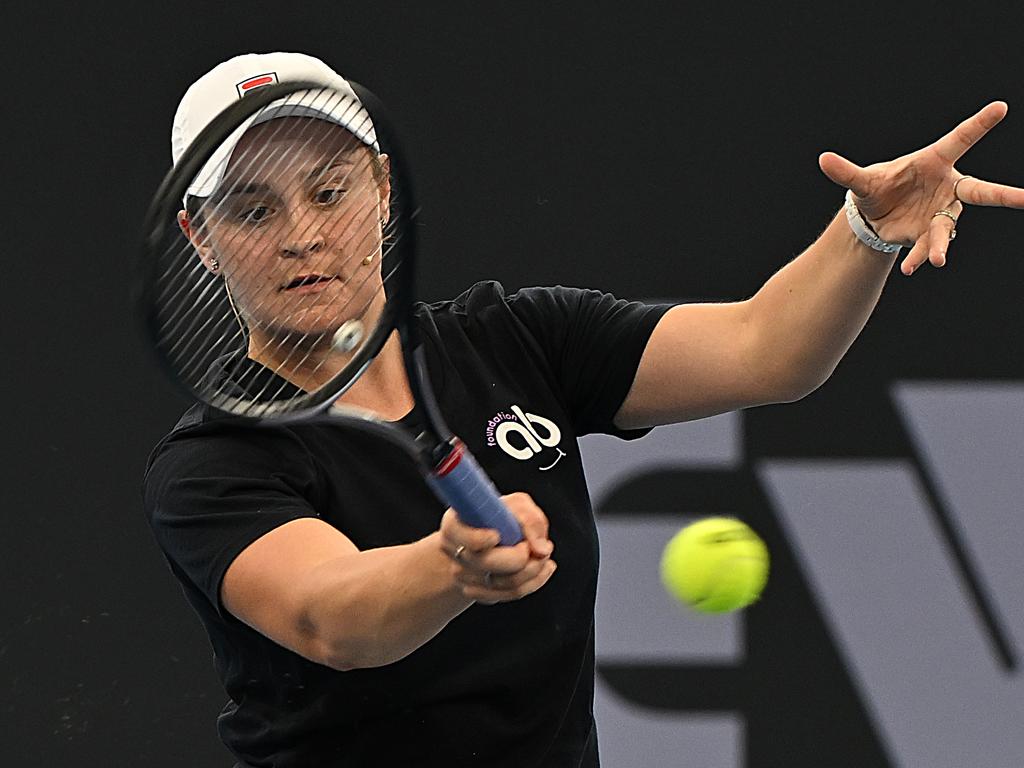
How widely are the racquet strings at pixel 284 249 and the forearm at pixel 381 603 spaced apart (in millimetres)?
198

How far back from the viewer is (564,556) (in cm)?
195

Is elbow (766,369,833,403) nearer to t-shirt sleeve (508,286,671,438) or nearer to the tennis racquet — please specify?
t-shirt sleeve (508,286,671,438)

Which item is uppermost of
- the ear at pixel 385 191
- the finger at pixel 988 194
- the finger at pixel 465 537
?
the ear at pixel 385 191

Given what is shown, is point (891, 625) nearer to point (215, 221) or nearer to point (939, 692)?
point (939, 692)

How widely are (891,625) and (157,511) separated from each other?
6.10 ft

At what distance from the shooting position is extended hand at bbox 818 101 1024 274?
1759mm

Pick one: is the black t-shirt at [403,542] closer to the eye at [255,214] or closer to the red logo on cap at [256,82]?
the eye at [255,214]

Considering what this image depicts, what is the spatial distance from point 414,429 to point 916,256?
23.4 inches

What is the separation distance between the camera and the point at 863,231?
1887 mm

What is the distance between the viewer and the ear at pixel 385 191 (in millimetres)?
1842

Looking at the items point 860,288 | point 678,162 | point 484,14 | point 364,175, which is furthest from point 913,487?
point 364,175

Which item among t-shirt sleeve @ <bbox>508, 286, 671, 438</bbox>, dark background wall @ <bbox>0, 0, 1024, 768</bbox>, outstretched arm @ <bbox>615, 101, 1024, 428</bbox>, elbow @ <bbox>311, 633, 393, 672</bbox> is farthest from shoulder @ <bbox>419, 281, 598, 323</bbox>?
dark background wall @ <bbox>0, 0, 1024, 768</bbox>

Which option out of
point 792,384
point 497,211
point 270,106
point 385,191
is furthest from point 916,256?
point 497,211

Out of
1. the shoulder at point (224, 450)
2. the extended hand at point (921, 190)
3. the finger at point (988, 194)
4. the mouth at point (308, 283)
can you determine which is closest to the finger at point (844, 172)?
the extended hand at point (921, 190)
